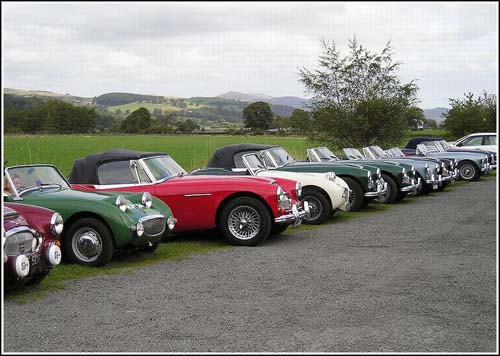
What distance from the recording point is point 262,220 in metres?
9.95

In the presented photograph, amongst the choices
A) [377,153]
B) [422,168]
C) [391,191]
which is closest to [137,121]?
[377,153]

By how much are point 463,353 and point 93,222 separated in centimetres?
511

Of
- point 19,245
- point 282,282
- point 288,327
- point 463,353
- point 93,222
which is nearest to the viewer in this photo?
point 463,353

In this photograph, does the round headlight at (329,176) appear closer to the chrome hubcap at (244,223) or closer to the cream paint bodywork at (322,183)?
the cream paint bodywork at (322,183)

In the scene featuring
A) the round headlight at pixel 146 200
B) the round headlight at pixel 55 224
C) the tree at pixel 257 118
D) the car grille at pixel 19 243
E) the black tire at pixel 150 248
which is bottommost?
the black tire at pixel 150 248

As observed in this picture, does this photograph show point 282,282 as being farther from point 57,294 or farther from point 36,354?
point 36,354

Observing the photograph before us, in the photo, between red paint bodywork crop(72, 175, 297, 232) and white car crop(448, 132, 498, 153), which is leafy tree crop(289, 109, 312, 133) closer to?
white car crop(448, 132, 498, 153)

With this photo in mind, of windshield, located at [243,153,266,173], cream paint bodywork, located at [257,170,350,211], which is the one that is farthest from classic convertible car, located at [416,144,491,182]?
windshield, located at [243,153,266,173]

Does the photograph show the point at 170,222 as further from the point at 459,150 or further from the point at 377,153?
the point at 459,150

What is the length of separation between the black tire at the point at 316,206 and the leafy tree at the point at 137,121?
63.2 meters

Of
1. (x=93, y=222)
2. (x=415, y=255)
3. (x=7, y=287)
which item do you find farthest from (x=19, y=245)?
(x=415, y=255)

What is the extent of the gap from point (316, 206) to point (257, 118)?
4180 centimetres

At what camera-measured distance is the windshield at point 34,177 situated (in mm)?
8656

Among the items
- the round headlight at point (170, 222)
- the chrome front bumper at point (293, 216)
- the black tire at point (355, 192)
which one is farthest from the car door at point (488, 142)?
the round headlight at point (170, 222)
